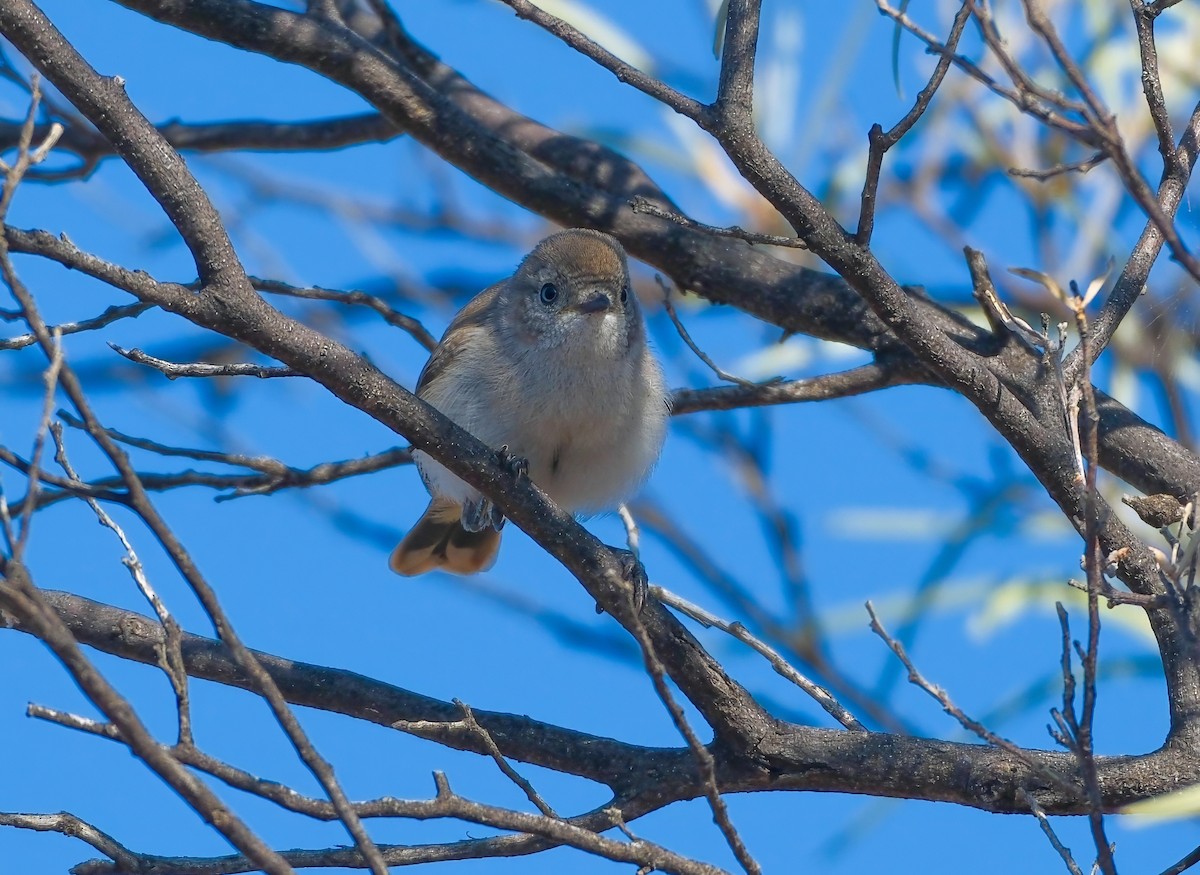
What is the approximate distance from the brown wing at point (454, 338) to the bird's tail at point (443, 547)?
0.60 metres

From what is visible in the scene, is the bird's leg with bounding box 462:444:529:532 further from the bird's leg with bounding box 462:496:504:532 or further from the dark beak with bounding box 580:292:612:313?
the dark beak with bounding box 580:292:612:313

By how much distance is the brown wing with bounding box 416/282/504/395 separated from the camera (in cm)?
492

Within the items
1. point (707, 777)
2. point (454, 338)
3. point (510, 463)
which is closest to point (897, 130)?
point (510, 463)

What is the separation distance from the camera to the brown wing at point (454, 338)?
4916 millimetres

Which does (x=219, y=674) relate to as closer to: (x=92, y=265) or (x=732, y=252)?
(x=92, y=265)

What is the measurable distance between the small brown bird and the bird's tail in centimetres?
45

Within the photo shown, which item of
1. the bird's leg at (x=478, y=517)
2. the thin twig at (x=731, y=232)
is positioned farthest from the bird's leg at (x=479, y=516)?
the thin twig at (x=731, y=232)

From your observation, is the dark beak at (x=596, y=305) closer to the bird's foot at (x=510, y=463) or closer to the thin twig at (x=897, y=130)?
the bird's foot at (x=510, y=463)

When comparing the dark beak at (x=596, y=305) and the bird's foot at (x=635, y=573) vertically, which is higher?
the dark beak at (x=596, y=305)

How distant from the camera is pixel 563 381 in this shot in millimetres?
4398

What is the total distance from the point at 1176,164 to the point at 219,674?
254cm

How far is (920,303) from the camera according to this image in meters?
4.29

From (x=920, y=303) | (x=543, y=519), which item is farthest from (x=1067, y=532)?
(x=543, y=519)

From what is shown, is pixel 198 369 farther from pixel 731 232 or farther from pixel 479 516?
pixel 479 516
